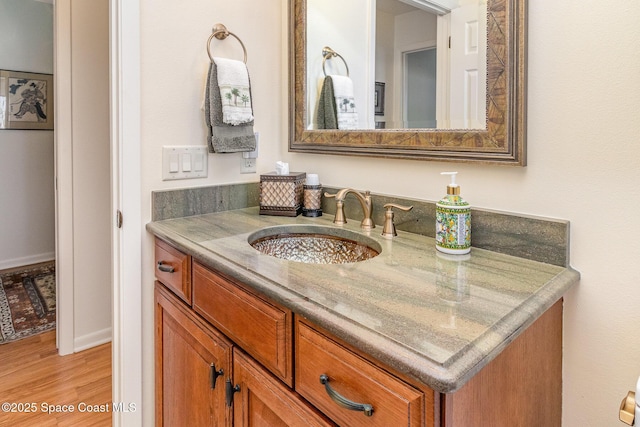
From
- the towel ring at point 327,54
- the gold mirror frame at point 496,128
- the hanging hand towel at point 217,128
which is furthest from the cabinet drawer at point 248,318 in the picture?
the towel ring at point 327,54

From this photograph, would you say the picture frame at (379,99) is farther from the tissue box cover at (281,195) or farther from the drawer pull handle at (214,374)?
the drawer pull handle at (214,374)

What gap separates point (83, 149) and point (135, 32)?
1.16m

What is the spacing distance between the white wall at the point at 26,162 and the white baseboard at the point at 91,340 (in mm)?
1879

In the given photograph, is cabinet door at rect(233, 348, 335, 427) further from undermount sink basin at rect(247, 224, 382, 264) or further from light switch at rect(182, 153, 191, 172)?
light switch at rect(182, 153, 191, 172)

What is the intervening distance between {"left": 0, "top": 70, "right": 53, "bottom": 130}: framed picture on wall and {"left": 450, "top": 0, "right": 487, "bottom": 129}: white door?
3724 millimetres

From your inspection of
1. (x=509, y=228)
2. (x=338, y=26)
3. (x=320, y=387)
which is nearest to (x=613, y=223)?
(x=509, y=228)

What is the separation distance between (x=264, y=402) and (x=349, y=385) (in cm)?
28

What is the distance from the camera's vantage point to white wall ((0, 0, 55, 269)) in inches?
130

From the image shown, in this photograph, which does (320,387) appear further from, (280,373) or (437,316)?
(437,316)

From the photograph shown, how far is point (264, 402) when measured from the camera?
2.64 ft

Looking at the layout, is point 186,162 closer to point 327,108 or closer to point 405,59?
point 327,108

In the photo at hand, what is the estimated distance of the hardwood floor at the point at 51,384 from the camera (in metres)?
1.66

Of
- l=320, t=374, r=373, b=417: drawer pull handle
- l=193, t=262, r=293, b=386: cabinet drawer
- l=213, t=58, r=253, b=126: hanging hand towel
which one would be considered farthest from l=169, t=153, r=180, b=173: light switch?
l=320, t=374, r=373, b=417: drawer pull handle

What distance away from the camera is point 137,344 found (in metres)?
1.32
